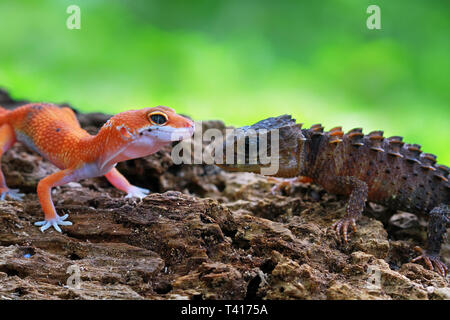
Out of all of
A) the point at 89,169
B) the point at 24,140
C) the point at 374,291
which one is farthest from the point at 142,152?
the point at 374,291

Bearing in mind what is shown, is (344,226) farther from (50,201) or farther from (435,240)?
(50,201)

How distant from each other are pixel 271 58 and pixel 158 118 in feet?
9.18

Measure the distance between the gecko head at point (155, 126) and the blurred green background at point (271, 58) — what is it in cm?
207

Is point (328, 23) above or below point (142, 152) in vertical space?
above

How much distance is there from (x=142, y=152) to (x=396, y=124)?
3323mm

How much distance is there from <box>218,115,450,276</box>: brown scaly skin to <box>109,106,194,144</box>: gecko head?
2.38 feet

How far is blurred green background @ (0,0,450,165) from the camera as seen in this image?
4383mm

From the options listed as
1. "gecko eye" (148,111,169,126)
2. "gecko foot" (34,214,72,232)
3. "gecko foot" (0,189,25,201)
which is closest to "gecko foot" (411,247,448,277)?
"gecko eye" (148,111,169,126)

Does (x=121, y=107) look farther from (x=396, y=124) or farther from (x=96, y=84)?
(x=396, y=124)

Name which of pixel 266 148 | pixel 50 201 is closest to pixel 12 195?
pixel 50 201

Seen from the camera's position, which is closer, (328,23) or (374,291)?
(374,291)

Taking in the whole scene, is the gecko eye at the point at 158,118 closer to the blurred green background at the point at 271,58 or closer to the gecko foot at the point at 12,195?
the gecko foot at the point at 12,195
